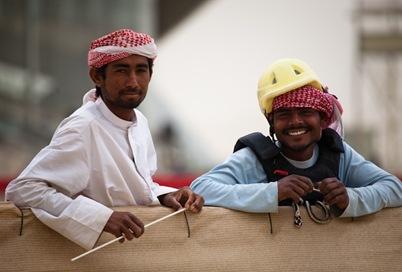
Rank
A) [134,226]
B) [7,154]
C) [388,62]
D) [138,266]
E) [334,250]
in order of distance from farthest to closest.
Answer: [388,62], [7,154], [334,250], [138,266], [134,226]

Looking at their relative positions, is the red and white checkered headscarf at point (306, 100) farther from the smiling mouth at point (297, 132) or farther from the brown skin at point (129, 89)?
the brown skin at point (129, 89)

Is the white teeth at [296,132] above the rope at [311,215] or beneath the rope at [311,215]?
above

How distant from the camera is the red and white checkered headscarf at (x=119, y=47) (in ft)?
10.7

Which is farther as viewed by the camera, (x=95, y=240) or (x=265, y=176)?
(x=265, y=176)

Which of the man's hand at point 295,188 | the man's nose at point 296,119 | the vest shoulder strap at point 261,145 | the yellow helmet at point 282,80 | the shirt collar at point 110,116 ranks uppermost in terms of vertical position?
the yellow helmet at point 282,80

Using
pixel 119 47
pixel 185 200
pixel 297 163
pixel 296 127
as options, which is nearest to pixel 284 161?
pixel 297 163

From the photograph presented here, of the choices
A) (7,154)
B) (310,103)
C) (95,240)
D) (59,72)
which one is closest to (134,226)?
(95,240)

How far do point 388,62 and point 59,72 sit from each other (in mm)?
9248

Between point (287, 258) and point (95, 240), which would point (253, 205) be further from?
point (95, 240)

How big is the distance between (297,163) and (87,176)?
944mm

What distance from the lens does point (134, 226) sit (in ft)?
9.36

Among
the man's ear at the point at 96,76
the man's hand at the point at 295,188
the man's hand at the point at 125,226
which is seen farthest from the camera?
the man's ear at the point at 96,76

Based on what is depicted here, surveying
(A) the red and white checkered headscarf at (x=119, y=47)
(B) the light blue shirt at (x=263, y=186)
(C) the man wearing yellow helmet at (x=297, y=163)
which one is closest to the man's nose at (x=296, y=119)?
(C) the man wearing yellow helmet at (x=297, y=163)

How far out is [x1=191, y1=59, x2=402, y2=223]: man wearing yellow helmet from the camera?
3.24 metres
